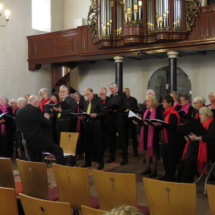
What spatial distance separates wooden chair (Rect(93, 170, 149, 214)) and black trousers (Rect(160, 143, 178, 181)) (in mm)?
2151

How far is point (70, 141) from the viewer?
5.67 meters

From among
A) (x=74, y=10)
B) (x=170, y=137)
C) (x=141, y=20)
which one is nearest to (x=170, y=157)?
(x=170, y=137)

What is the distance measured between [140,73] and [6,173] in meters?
8.55

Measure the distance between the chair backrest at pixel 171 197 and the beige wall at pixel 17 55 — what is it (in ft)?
29.7

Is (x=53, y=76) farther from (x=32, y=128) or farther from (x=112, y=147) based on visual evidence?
(x=32, y=128)

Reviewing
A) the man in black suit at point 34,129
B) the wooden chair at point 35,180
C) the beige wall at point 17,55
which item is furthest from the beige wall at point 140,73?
the wooden chair at point 35,180

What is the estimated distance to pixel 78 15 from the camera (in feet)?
41.8

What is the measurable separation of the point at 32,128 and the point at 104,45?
5.18 meters

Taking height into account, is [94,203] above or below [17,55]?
below

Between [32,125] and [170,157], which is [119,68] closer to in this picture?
[170,157]

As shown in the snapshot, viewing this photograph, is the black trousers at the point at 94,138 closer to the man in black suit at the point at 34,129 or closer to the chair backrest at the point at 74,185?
the man in black suit at the point at 34,129

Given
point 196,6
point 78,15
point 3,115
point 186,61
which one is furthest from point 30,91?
point 196,6

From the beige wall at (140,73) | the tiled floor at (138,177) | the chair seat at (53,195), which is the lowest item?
the tiled floor at (138,177)

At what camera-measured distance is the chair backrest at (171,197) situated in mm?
2543
